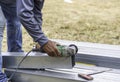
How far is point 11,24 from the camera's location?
14.1 feet

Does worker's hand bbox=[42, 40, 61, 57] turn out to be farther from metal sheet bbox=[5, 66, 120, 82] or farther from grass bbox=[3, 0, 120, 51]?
grass bbox=[3, 0, 120, 51]

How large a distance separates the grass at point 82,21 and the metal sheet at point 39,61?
228 cm

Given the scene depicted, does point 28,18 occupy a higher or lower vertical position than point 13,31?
higher

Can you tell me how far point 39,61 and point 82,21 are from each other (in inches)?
185

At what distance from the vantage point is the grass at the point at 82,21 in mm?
6980

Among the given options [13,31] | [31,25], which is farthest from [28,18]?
[13,31]

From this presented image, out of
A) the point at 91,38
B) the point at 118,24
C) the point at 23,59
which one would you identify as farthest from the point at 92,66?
the point at 118,24

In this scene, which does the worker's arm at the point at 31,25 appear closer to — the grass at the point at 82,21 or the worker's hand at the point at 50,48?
the worker's hand at the point at 50,48

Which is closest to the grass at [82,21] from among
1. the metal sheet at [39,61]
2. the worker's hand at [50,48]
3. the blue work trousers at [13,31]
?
the blue work trousers at [13,31]

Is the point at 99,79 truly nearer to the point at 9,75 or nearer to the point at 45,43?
the point at 45,43

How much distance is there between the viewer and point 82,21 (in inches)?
325

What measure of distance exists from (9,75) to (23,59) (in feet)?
0.90

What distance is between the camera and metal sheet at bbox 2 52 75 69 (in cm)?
361

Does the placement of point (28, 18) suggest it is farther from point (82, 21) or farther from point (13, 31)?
point (82, 21)
